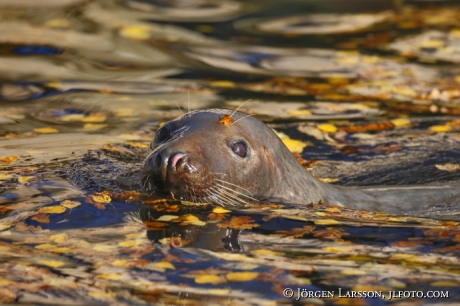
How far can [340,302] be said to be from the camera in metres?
5.82

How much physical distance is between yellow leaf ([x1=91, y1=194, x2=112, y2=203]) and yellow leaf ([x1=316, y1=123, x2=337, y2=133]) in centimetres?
482

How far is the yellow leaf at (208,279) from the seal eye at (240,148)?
1977mm

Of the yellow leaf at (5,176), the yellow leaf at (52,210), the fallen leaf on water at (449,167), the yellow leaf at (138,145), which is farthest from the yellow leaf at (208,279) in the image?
the fallen leaf on water at (449,167)

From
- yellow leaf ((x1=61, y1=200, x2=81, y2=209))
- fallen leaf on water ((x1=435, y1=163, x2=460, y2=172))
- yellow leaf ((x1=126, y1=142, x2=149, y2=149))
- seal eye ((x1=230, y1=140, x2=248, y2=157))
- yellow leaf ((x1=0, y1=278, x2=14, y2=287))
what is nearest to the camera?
yellow leaf ((x1=0, y1=278, x2=14, y2=287))

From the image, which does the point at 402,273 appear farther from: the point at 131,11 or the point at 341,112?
the point at 131,11

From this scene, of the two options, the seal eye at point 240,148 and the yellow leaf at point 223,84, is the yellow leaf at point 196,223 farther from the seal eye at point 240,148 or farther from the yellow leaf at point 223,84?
the yellow leaf at point 223,84

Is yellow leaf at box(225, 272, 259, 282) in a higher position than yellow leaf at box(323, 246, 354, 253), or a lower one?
lower

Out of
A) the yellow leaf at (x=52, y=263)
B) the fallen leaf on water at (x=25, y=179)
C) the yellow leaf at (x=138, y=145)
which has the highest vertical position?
the yellow leaf at (x=52, y=263)

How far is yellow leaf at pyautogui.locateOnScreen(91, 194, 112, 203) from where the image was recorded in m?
7.93

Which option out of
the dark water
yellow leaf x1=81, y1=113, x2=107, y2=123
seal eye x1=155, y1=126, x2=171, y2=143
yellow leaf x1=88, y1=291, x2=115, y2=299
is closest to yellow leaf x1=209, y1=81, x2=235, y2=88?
the dark water

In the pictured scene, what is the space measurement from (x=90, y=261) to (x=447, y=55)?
470 inches

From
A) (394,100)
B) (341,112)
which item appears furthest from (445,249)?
(394,100)

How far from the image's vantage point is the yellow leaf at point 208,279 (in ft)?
20.0

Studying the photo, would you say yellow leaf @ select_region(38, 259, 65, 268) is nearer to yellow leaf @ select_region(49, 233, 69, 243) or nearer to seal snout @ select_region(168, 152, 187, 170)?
yellow leaf @ select_region(49, 233, 69, 243)
